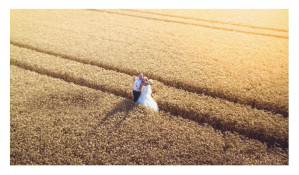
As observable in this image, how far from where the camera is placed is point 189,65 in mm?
10398

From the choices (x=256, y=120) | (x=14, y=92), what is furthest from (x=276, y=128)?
(x=14, y=92)

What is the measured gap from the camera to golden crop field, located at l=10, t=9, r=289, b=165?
5676mm

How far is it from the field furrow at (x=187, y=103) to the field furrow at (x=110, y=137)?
0.41 meters

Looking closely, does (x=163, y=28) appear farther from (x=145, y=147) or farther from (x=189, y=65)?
(x=145, y=147)

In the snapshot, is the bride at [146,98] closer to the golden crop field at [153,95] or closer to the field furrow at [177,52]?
the golden crop field at [153,95]

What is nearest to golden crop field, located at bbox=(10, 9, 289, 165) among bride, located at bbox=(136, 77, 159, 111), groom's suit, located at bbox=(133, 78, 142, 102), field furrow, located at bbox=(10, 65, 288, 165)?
field furrow, located at bbox=(10, 65, 288, 165)

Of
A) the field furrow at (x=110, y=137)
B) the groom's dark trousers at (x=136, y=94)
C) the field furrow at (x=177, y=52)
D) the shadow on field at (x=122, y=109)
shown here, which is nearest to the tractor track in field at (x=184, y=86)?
the field furrow at (x=177, y=52)

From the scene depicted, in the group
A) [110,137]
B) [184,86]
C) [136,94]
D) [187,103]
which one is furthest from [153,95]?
[110,137]

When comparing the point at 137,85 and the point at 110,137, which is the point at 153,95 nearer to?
the point at 137,85

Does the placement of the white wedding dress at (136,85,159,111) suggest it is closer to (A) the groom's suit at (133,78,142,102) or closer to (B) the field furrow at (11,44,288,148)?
(A) the groom's suit at (133,78,142,102)

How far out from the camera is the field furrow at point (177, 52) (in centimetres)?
851

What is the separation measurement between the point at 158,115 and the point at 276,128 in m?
4.43

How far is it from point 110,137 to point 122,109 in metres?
1.36

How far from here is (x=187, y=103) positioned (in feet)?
24.2
